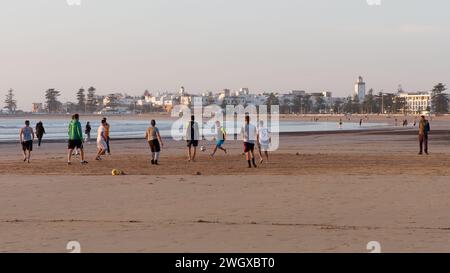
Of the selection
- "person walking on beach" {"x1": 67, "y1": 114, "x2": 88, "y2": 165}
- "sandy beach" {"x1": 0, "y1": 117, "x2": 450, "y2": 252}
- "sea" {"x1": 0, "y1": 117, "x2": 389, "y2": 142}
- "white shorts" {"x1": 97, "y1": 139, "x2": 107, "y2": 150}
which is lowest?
"sea" {"x1": 0, "y1": 117, "x2": 389, "y2": 142}

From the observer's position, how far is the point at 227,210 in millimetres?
9992

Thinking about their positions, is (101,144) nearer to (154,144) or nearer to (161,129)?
(154,144)

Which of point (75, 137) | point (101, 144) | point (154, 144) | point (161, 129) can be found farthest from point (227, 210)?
point (161, 129)

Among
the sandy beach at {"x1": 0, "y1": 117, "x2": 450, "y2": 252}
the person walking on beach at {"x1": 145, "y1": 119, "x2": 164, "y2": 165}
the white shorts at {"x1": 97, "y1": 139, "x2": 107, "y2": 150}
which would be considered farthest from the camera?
the white shorts at {"x1": 97, "y1": 139, "x2": 107, "y2": 150}

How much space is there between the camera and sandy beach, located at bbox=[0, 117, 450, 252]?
7504mm

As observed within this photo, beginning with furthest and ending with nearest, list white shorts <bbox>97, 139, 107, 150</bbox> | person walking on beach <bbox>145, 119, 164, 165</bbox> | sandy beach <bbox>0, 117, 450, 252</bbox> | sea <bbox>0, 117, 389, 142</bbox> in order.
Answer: sea <bbox>0, 117, 389, 142</bbox> < white shorts <bbox>97, 139, 107, 150</bbox> < person walking on beach <bbox>145, 119, 164, 165</bbox> < sandy beach <bbox>0, 117, 450, 252</bbox>

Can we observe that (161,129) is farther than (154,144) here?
Yes

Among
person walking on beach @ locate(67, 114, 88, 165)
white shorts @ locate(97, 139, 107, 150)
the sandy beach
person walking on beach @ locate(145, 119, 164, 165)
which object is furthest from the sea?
the sandy beach

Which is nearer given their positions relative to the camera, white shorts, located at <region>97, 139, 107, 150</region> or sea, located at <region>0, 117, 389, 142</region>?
white shorts, located at <region>97, 139, 107, 150</region>

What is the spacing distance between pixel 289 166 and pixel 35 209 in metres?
9.73

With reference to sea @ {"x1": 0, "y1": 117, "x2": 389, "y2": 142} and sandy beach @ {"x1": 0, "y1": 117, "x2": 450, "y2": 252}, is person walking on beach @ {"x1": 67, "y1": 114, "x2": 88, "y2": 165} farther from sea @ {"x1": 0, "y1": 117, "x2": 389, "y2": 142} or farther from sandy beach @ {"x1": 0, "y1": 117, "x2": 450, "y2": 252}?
sea @ {"x1": 0, "y1": 117, "x2": 389, "y2": 142}

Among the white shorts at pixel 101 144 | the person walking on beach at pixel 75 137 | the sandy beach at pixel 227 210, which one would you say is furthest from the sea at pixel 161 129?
the sandy beach at pixel 227 210
